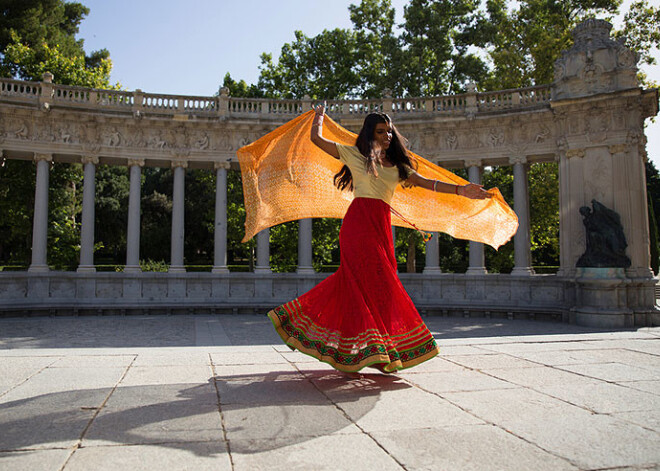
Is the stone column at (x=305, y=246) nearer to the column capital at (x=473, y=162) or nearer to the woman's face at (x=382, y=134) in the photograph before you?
the column capital at (x=473, y=162)

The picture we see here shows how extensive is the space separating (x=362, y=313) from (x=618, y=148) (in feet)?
66.9

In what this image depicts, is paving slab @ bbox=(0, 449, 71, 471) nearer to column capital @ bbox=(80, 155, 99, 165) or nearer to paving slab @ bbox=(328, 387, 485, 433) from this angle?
paving slab @ bbox=(328, 387, 485, 433)

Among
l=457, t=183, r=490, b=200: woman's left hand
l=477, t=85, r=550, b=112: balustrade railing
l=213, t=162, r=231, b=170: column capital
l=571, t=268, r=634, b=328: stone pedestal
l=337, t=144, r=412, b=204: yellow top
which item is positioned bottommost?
l=571, t=268, r=634, b=328: stone pedestal

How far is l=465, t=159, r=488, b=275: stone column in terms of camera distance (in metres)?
25.3

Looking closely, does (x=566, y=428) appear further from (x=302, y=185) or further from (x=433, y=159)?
(x=433, y=159)

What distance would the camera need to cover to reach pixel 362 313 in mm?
5992

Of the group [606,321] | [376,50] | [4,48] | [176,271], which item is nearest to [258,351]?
[606,321]

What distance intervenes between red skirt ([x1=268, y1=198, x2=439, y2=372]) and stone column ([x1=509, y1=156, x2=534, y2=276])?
776 inches

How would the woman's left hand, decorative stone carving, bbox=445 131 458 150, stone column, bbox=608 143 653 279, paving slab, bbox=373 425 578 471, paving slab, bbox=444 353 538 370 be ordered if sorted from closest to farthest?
paving slab, bbox=373 425 578 471 < the woman's left hand < paving slab, bbox=444 353 538 370 < stone column, bbox=608 143 653 279 < decorative stone carving, bbox=445 131 458 150

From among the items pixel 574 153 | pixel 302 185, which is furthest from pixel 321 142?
pixel 574 153

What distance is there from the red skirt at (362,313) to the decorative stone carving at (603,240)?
1701cm

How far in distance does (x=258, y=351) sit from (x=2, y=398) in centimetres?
416

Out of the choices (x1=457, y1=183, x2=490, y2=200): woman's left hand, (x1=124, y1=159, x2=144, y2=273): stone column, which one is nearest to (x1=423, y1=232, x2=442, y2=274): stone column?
(x1=124, y1=159, x2=144, y2=273): stone column

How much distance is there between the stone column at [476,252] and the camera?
25297mm
